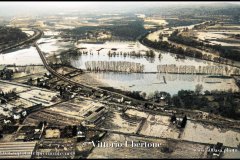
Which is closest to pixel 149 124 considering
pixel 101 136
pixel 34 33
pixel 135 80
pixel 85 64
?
pixel 101 136

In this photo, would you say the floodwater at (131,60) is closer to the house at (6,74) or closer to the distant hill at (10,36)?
the distant hill at (10,36)

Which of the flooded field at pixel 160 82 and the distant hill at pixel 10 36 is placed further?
the distant hill at pixel 10 36

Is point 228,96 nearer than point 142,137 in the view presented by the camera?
No

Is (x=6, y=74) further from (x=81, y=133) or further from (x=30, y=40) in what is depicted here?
(x=30, y=40)

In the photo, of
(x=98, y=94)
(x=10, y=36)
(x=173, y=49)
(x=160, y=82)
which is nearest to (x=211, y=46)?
(x=173, y=49)

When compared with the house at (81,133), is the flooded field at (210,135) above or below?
below

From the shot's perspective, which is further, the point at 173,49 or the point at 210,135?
the point at 173,49

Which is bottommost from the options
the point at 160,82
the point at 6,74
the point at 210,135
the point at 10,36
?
the point at 210,135

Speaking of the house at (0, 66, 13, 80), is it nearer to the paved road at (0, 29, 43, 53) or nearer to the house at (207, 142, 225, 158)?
the paved road at (0, 29, 43, 53)

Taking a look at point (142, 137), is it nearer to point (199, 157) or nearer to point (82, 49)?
point (199, 157)

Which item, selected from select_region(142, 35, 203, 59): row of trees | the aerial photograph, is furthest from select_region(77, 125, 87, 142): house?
select_region(142, 35, 203, 59): row of trees

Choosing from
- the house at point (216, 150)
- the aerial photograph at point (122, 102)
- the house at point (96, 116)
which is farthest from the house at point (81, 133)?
the house at point (216, 150)
